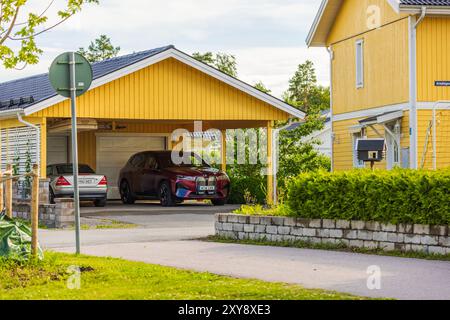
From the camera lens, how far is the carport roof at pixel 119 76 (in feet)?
81.1

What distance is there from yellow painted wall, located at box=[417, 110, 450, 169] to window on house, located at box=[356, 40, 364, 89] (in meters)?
4.30

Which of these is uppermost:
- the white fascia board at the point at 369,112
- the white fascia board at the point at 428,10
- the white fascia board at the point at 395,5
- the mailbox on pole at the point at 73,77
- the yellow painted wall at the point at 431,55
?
the white fascia board at the point at 395,5

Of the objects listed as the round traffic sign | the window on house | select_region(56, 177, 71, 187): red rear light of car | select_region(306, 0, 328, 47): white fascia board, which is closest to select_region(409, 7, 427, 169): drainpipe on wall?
the window on house

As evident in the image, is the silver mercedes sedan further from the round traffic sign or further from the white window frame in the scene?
the round traffic sign

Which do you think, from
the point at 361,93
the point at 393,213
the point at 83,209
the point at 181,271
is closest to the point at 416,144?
the point at 361,93

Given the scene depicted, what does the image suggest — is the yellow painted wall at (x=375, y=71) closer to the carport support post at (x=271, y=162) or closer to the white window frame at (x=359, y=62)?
the white window frame at (x=359, y=62)

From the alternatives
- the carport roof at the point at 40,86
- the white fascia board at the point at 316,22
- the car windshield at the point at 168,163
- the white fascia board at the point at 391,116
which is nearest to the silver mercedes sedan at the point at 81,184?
the car windshield at the point at 168,163

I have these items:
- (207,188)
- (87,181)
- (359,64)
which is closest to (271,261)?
(207,188)

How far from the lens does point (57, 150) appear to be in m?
32.3

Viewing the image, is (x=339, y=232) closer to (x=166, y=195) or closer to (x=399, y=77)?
(x=399, y=77)

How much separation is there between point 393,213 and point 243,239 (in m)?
3.56

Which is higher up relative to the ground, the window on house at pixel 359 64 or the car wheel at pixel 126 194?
the window on house at pixel 359 64

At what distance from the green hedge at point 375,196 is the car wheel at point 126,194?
15.0m

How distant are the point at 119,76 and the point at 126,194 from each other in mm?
6289
